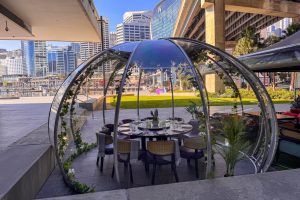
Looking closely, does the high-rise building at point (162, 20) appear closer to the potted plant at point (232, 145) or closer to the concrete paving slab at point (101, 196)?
the potted plant at point (232, 145)

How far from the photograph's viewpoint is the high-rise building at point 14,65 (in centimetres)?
5273

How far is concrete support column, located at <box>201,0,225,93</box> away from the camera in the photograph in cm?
2519

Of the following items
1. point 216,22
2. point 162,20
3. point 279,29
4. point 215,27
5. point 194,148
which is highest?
point 162,20

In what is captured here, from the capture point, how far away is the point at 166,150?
497 cm

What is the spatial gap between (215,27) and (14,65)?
41.7 meters

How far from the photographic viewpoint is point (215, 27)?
84.8 feet

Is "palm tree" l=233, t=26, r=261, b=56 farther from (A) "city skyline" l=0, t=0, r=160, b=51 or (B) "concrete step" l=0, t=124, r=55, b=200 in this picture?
(B) "concrete step" l=0, t=124, r=55, b=200

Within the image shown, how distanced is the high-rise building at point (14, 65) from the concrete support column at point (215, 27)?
38170 millimetres

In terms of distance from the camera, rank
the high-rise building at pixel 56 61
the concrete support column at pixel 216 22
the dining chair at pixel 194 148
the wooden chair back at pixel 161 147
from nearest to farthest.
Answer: the wooden chair back at pixel 161 147 → the dining chair at pixel 194 148 → the concrete support column at pixel 216 22 → the high-rise building at pixel 56 61

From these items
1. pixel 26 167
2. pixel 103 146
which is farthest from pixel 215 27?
pixel 26 167

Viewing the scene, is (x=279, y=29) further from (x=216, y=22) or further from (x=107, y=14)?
(x=107, y=14)

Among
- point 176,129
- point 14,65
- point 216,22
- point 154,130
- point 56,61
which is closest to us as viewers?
point 154,130

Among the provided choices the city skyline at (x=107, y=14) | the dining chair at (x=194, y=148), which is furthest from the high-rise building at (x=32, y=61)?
the dining chair at (x=194, y=148)

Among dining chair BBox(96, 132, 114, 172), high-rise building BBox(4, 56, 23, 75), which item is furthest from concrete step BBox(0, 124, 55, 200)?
high-rise building BBox(4, 56, 23, 75)
